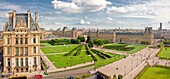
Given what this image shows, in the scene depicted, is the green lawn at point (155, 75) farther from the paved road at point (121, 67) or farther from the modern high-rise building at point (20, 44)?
the modern high-rise building at point (20, 44)

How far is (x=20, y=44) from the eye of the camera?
54875 mm

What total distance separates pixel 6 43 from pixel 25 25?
6.39m

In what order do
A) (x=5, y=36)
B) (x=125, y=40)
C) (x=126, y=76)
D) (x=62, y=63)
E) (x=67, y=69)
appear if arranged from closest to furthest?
1. (x=126, y=76)
2. (x=5, y=36)
3. (x=67, y=69)
4. (x=62, y=63)
5. (x=125, y=40)

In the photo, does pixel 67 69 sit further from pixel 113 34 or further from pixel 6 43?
pixel 113 34

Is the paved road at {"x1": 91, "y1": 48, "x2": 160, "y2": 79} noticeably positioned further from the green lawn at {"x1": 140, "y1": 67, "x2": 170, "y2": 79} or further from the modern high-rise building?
the modern high-rise building

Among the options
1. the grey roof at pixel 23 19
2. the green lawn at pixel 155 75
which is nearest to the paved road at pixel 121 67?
the green lawn at pixel 155 75

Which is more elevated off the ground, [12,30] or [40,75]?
[12,30]

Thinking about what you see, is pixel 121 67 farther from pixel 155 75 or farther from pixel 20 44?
pixel 20 44

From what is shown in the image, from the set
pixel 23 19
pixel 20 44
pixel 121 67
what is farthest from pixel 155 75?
pixel 23 19

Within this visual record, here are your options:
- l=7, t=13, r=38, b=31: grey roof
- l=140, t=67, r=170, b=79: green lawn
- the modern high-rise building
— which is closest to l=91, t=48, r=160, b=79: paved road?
l=140, t=67, r=170, b=79: green lawn

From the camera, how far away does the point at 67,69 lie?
59.1 metres

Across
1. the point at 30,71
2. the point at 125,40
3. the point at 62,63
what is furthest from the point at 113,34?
the point at 30,71

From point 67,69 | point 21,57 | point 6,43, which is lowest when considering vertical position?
point 67,69

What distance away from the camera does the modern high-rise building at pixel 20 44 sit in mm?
54250
